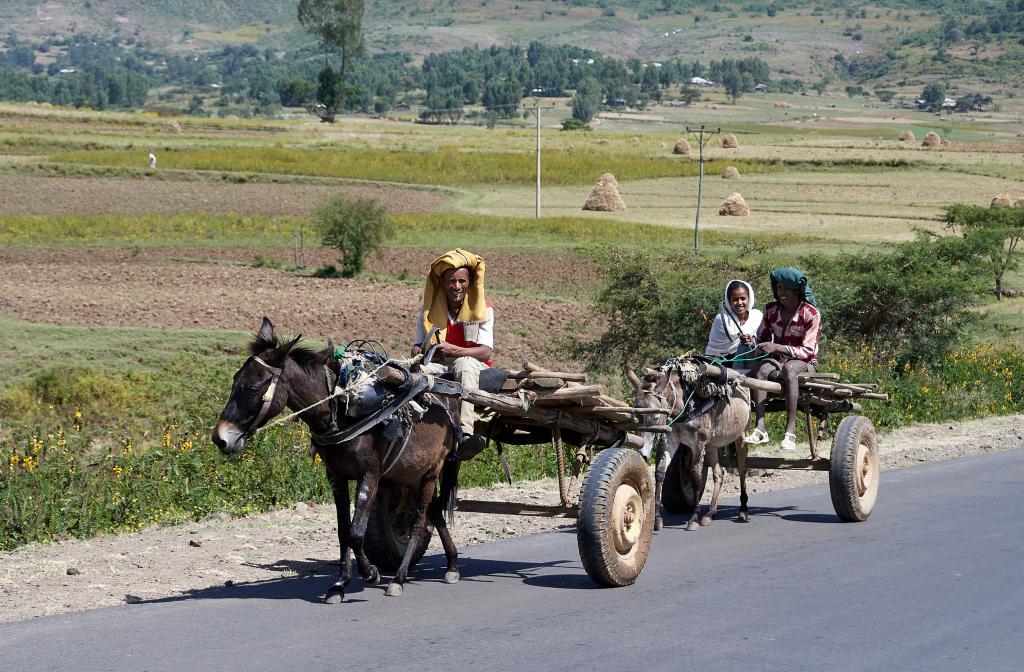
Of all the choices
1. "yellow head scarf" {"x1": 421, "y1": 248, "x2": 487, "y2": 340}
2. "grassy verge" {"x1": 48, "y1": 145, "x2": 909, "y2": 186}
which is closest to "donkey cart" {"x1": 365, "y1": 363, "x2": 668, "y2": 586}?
"yellow head scarf" {"x1": 421, "y1": 248, "x2": 487, "y2": 340}

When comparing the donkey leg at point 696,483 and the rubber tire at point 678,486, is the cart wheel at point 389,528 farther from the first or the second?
the rubber tire at point 678,486

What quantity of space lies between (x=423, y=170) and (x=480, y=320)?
2612 inches

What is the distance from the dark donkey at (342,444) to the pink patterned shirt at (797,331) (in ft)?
14.9

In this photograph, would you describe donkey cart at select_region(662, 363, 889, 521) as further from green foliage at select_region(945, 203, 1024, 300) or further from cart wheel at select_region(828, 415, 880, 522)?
green foliage at select_region(945, 203, 1024, 300)

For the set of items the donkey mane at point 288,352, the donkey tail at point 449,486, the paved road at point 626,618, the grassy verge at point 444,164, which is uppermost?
the grassy verge at point 444,164

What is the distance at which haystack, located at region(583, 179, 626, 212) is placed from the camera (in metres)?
59.6

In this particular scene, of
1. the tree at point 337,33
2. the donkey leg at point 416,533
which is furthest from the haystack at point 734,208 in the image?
the tree at point 337,33

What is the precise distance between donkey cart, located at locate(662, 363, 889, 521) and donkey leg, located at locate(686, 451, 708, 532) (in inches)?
6.7

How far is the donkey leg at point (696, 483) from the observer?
458 inches

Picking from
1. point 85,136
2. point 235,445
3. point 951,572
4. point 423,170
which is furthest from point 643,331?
point 85,136

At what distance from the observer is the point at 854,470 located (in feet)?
39.2

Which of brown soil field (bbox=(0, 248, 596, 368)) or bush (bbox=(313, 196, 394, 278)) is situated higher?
bush (bbox=(313, 196, 394, 278))

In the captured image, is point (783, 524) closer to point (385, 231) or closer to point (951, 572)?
point (951, 572)

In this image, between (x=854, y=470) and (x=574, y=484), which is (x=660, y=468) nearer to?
(x=574, y=484)
